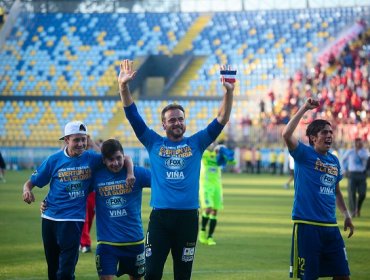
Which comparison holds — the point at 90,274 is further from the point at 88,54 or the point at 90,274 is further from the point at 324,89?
the point at 88,54

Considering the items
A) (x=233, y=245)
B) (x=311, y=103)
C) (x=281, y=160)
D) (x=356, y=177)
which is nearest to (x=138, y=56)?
(x=281, y=160)

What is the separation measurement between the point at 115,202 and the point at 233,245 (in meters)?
8.36

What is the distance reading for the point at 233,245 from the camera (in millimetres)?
17844

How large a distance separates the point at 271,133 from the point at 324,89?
3603mm

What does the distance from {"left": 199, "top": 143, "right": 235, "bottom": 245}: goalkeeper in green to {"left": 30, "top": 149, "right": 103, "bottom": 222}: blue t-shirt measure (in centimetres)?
833

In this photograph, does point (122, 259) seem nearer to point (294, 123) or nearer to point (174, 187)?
point (174, 187)

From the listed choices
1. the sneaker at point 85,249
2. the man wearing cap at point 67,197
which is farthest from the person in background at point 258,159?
the man wearing cap at point 67,197

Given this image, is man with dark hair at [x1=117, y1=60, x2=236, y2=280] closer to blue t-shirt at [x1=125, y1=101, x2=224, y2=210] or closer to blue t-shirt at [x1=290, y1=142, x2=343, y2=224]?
blue t-shirt at [x1=125, y1=101, x2=224, y2=210]

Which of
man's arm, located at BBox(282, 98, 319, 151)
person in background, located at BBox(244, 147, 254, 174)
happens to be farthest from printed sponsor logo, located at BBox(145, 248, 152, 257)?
person in background, located at BBox(244, 147, 254, 174)

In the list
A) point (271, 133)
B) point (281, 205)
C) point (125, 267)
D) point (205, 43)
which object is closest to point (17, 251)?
point (125, 267)

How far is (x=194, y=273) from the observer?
549 inches

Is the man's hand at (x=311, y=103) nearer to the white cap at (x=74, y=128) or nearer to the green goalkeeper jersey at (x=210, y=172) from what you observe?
the white cap at (x=74, y=128)

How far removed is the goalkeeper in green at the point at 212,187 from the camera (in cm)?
1869

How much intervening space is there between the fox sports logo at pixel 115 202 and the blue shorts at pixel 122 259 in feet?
1.35
